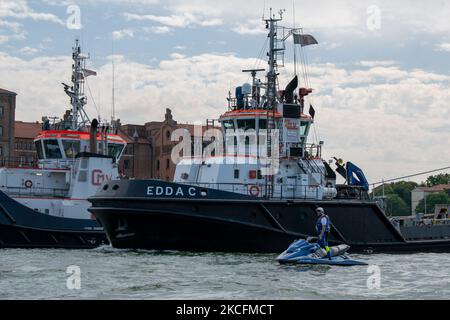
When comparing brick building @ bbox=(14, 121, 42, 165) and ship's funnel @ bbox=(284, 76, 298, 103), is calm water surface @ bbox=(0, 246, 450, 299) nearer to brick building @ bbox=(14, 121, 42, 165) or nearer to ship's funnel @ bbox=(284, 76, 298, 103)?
ship's funnel @ bbox=(284, 76, 298, 103)

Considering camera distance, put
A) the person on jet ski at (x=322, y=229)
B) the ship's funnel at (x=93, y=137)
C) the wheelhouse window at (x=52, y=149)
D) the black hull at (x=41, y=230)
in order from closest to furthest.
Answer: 1. the person on jet ski at (x=322, y=229)
2. the black hull at (x=41, y=230)
3. the ship's funnel at (x=93, y=137)
4. the wheelhouse window at (x=52, y=149)

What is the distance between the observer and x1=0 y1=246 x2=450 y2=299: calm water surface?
50.6ft

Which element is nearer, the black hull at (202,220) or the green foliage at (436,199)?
the black hull at (202,220)

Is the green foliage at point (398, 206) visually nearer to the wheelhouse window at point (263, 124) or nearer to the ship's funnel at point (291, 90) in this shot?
the ship's funnel at point (291, 90)

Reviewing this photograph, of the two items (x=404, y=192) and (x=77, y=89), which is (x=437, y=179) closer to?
(x=404, y=192)

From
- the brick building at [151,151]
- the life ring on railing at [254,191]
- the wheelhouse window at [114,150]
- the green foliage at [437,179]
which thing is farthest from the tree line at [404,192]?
the life ring on railing at [254,191]

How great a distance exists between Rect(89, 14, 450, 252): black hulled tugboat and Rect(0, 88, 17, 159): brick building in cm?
4888

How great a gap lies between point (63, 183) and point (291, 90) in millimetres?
10070

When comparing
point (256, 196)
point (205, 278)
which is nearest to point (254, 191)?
point (256, 196)

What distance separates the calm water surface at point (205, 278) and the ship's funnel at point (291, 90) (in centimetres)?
706

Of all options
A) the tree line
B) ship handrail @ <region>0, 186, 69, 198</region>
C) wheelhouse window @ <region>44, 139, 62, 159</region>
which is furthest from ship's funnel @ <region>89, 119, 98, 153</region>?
the tree line

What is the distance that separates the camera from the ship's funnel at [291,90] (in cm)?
2942
